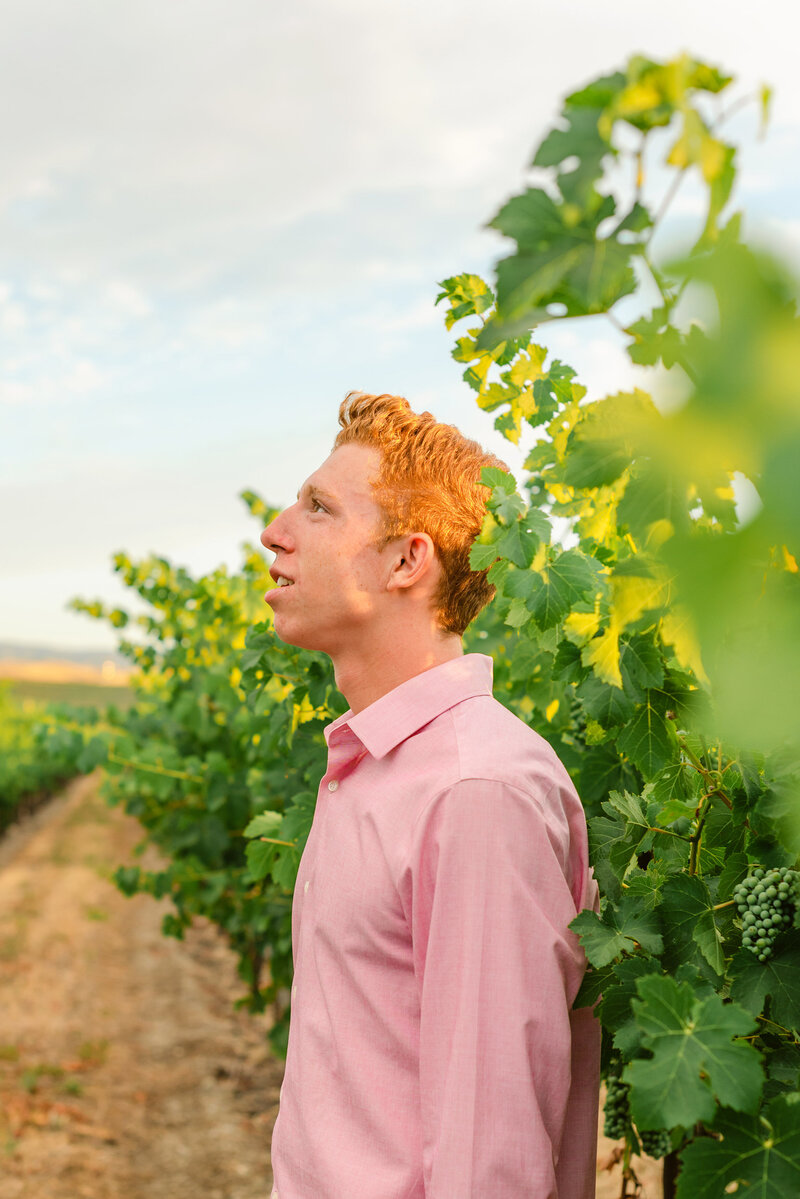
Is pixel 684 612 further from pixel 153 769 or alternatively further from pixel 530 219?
pixel 153 769

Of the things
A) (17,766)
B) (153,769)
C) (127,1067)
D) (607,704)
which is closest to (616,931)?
(607,704)

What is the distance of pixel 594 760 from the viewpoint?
1917 millimetres

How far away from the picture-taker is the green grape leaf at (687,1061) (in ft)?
3.07

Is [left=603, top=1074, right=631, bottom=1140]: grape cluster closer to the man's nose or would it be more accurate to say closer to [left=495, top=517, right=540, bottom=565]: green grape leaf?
[left=495, top=517, right=540, bottom=565]: green grape leaf

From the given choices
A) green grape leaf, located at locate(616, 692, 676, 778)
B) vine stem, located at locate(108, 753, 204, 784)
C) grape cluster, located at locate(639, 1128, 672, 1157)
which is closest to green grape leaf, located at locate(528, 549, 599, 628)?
green grape leaf, located at locate(616, 692, 676, 778)

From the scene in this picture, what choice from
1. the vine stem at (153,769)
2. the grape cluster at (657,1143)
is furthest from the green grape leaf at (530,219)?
the vine stem at (153,769)

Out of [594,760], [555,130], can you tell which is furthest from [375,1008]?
[555,130]

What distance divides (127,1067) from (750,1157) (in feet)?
22.9

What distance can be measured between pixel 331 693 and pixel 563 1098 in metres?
1.37

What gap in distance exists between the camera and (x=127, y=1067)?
692cm

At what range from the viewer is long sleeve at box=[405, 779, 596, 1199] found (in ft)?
3.95

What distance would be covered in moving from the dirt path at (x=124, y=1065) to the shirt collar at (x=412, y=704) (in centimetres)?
453

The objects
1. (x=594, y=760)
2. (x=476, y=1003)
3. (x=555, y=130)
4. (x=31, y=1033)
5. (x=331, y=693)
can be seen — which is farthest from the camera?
(x=31, y=1033)

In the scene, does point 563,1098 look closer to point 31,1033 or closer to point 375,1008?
point 375,1008
